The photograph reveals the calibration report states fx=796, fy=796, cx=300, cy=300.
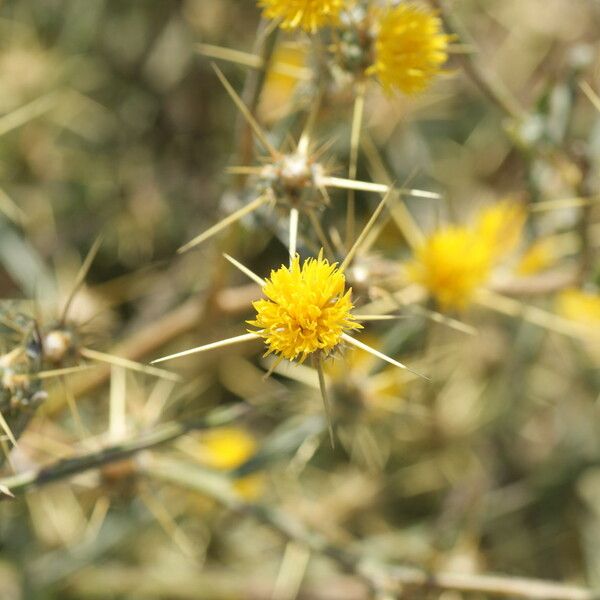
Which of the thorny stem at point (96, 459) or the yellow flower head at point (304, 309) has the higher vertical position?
the yellow flower head at point (304, 309)

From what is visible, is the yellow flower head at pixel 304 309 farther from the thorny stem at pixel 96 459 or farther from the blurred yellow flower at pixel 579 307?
the blurred yellow flower at pixel 579 307

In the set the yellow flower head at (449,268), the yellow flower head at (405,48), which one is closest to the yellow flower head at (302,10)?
the yellow flower head at (405,48)

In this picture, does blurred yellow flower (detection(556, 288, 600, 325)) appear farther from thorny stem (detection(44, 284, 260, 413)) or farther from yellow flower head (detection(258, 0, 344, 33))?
yellow flower head (detection(258, 0, 344, 33))

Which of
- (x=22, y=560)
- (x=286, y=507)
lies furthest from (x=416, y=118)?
(x=22, y=560)

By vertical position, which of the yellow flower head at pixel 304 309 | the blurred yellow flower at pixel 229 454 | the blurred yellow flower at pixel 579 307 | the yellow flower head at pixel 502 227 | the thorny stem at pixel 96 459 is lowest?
the blurred yellow flower at pixel 229 454


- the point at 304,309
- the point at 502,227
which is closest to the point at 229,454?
the point at 502,227

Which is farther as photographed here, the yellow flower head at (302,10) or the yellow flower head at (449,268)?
the yellow flower head at (449,268)
